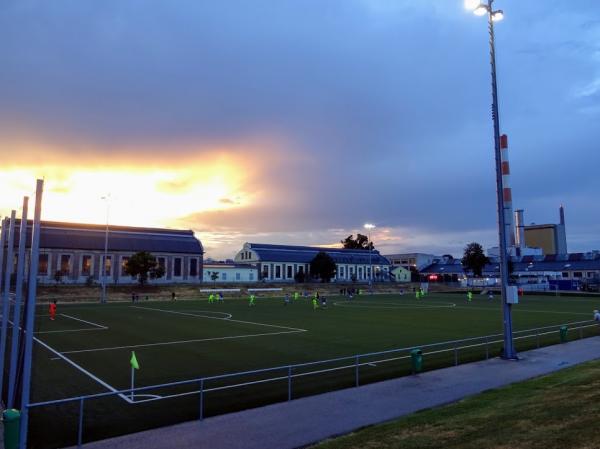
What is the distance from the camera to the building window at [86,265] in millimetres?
87625

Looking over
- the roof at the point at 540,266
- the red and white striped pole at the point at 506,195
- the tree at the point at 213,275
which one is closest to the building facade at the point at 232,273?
the tree at the point at 213,275

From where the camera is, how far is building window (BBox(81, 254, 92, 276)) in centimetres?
8762

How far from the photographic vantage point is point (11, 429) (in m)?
8.50

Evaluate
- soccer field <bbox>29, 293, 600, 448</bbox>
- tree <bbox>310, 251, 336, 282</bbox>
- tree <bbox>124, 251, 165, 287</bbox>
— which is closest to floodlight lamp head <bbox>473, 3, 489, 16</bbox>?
soccer field <bbox>29, 293, 600, 448</bbox>

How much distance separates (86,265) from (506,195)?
85.8 metres

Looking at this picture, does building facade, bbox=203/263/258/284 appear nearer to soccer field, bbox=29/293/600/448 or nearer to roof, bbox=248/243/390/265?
roof, bbox=248/243/390/265

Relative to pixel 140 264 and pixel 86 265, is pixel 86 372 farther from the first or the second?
pixel 86 265

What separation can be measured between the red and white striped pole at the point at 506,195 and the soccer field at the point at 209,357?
476 cm

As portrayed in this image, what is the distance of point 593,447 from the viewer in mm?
7348

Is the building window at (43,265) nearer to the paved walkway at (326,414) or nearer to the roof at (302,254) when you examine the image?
the roof at (302,254)

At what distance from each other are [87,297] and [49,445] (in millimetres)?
62336

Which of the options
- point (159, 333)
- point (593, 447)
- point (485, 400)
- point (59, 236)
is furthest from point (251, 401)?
point (59, 236)

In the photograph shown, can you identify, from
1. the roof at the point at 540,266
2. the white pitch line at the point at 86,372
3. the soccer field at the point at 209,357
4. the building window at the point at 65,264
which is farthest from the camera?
the roof at the point at 540,266

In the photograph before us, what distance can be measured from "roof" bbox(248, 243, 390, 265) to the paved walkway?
106563 mm
